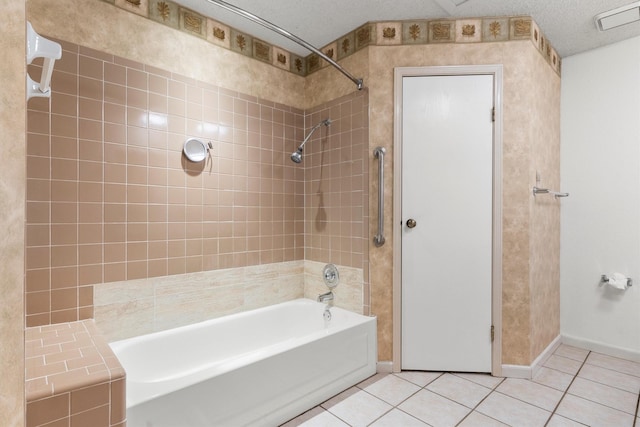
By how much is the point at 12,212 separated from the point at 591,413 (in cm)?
253

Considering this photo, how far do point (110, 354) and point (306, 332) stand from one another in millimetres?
1406

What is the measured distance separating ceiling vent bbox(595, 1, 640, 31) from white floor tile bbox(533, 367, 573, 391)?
231 centimetres

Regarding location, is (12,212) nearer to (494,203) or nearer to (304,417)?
(304,417)

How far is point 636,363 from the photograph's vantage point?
2365 mm

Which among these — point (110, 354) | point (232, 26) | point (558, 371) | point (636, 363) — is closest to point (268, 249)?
point (110, 354)

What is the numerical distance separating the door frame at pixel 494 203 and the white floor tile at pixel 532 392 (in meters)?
0.11

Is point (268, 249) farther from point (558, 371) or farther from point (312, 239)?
point (558, 371)

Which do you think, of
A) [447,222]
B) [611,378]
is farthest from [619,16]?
[611,378]

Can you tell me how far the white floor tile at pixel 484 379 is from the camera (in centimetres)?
206

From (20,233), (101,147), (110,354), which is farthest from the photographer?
(101,147)

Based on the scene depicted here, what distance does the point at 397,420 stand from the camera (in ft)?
5.63

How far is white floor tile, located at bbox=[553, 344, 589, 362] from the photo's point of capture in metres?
2.46

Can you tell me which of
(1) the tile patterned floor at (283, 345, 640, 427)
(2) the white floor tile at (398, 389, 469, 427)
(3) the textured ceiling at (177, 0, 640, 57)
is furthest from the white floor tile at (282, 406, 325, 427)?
(3) the textured ceiling at (177, 0, 640, 57)

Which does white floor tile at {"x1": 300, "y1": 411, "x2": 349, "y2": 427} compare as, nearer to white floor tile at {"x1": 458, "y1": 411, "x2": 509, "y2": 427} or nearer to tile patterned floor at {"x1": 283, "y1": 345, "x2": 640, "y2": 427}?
tile patterned floor at {"x1": 283, "y1": 345, "x2": 640, "y2": 427}
